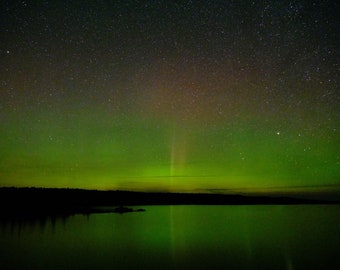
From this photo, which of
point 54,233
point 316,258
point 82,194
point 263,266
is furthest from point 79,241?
point 82,194

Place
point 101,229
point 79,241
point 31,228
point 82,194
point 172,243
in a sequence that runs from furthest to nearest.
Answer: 1. point 82,194
2. point 101,229
3. point 31,228
4. point 172,243
5. point 79,241

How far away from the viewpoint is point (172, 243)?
27.7 metres

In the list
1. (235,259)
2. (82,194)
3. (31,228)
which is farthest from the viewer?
(82,194)

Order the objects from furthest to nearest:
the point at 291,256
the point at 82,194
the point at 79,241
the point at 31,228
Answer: the point at 82,194 → the point at 31,228 → the point at 79,241 → the point at 291,256

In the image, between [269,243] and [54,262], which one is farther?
[269,243]

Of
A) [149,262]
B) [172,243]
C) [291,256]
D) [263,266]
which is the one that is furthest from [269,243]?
[149,262]

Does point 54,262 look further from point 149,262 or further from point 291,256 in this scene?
point 291,256

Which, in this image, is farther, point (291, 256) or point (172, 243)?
point (172, 243)

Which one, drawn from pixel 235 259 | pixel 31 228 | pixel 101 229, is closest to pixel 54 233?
pixel 31 228

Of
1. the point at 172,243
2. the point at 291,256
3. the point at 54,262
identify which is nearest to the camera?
the point at 54,262

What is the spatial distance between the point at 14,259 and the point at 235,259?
12.1m

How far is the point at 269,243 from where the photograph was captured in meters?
28.6

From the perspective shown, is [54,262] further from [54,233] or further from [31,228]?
[31,228]

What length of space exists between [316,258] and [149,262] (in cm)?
1016
